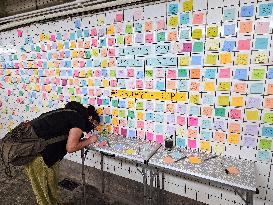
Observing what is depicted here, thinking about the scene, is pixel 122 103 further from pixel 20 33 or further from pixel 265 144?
pixel 20 33

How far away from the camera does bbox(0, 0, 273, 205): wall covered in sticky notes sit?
2918mm

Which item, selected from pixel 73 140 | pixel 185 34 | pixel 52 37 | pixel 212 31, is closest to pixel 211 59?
pixel 212 31

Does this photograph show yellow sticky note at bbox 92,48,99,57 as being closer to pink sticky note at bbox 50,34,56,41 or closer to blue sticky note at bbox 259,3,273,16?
pink sticky note at bbox 50,34,56,41

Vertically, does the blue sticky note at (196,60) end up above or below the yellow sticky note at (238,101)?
above

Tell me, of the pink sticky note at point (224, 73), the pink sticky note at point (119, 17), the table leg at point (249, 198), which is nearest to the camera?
the table leg at point (249, 198)

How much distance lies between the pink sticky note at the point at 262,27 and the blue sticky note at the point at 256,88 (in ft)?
2.07

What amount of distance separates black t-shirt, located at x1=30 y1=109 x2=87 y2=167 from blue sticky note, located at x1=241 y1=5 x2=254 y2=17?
2.56 meters

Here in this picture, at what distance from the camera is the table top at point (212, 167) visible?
260cm

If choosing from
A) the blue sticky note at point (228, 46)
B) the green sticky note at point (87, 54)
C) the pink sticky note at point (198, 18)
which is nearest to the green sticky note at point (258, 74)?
the blue sticky note at point (228, 46)

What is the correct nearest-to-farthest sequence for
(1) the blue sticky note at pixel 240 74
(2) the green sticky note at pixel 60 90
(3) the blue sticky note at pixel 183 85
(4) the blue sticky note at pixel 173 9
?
(1) the blue sticky note at pixel 240 74, (4) the blue sticky note at pixel 173 9, (3) the blue sticky note at pixel 183 85, (2) the green sticky note at pixel 60 90

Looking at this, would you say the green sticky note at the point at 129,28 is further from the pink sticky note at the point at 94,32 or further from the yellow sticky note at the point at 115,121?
the yellow sticky note at the point at 115,121

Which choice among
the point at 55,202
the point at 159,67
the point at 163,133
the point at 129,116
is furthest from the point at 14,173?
the point at 159,67

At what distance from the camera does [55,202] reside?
3779 mm

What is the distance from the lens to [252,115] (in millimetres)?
3000
